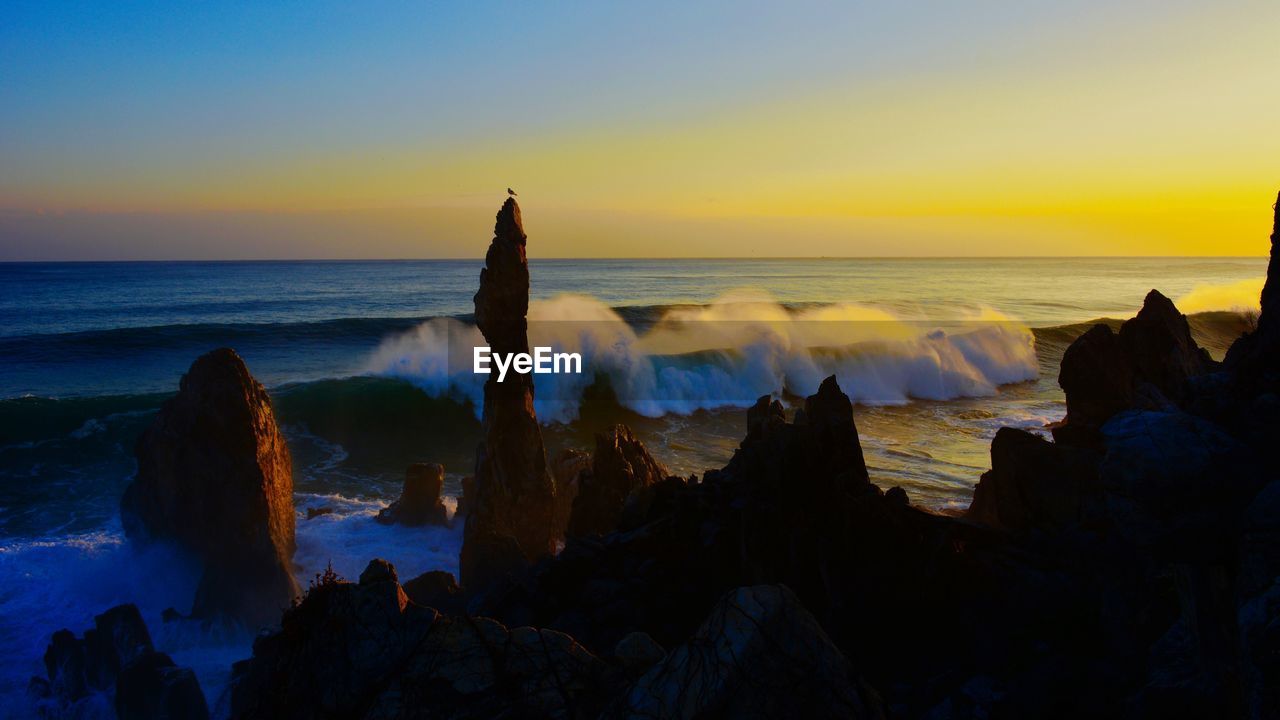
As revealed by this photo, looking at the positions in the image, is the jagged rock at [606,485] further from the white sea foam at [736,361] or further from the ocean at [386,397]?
the white sea foam at [736,361]

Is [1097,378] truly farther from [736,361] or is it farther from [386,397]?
[386,397]

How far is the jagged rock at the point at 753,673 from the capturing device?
595 centimetres

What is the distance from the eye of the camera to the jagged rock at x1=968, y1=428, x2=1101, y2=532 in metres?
13.2

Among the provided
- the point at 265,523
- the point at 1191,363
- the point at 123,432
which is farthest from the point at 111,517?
the point at 1191,363

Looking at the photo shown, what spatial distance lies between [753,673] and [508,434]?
12.6 metres

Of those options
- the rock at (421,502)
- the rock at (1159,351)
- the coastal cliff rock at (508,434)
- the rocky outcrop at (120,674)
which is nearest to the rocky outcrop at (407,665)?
the rocky outcrop at (120,674)

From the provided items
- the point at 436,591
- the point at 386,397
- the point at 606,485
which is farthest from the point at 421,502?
the point at 386,397

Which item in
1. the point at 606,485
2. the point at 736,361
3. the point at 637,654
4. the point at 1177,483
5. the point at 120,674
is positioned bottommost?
the point at 120,674

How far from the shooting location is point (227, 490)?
685 inches

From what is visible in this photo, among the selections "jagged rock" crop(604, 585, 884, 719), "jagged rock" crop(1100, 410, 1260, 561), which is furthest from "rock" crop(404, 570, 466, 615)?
"jagged rock" crop(1100, 410, 1260, 561)

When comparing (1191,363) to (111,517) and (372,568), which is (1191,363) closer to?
(372,568)

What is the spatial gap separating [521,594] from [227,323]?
197 ft

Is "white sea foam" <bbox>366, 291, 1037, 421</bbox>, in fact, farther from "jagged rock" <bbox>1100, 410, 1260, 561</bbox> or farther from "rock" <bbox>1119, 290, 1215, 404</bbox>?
"jagged rock" <bbox>1100, 410, 1260, 561</bbox>

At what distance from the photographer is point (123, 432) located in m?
30.6
